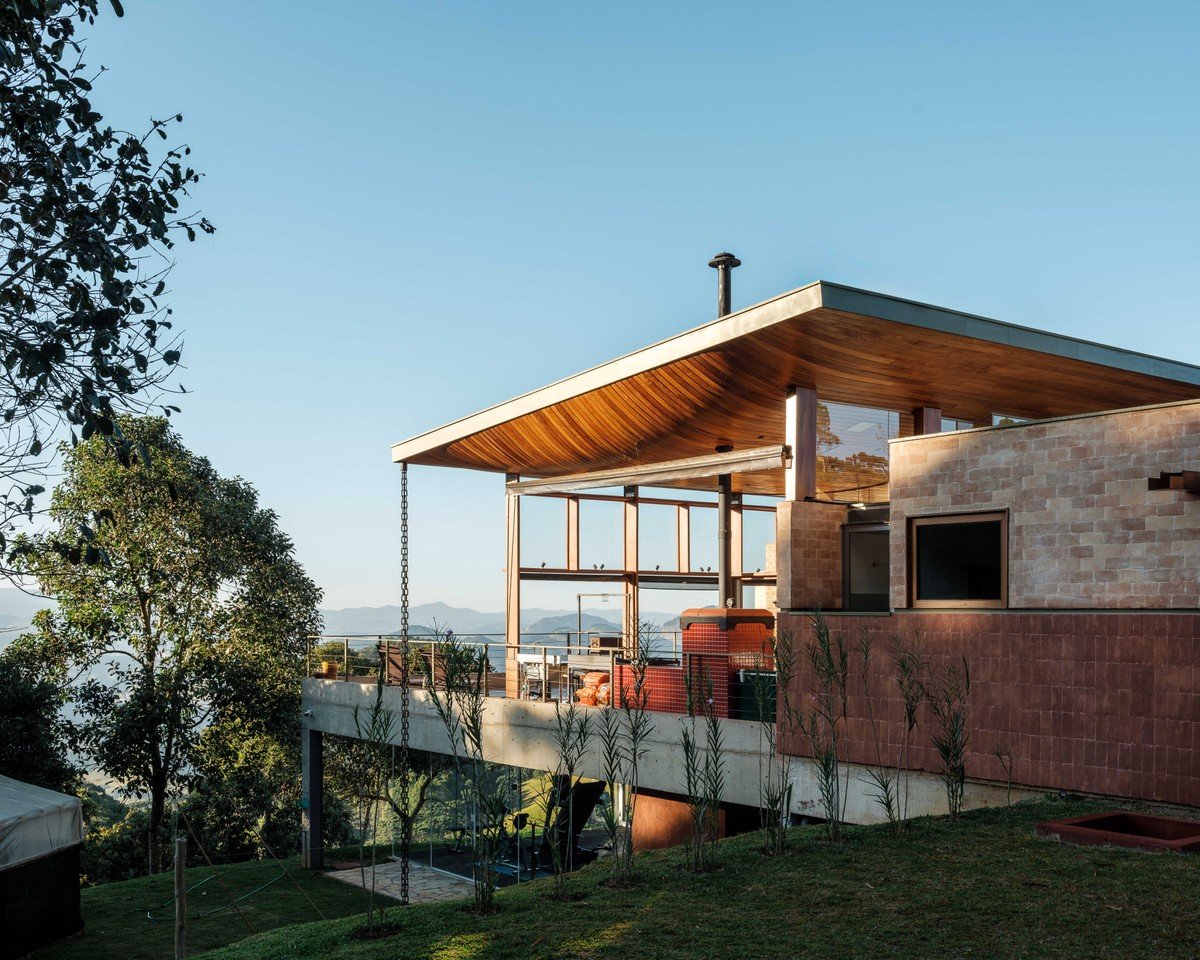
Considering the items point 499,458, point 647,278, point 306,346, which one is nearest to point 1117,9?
point 647,278

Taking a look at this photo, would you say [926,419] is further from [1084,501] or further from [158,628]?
[158,628]

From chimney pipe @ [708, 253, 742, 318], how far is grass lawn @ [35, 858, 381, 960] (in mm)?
10113

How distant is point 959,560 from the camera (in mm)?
9578

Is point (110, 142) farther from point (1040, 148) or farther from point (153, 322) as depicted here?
point (1040, 148)

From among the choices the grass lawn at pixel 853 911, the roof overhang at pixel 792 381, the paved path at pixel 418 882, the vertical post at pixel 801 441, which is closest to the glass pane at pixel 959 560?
the vertical post at pixel 801 441

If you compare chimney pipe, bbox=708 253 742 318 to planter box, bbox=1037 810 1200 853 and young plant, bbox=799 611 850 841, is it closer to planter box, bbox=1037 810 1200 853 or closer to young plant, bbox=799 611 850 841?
young plant, bbox=799 611 850 841

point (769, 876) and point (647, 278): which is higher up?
point (647, 278)

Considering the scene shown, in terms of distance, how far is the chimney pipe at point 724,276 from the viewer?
13.6 m

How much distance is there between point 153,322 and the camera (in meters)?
5.78

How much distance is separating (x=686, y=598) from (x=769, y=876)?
44.4 ft


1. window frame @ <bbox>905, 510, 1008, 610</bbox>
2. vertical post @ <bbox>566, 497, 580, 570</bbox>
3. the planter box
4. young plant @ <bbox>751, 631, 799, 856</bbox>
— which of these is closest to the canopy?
vertical post @ <bbox>566, 497, 580, 570</bbox>

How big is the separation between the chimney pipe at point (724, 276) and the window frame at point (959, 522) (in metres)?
4.73

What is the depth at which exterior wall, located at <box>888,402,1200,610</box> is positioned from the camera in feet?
26.3

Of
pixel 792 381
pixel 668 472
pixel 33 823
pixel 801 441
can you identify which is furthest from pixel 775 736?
pixel 33 823
